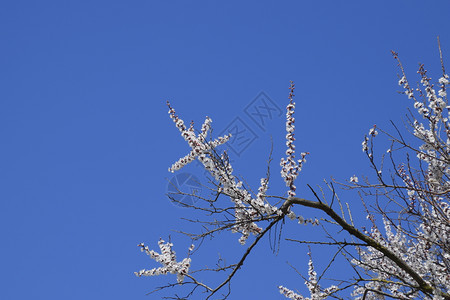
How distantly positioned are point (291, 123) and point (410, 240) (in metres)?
4.69

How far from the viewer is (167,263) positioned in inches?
289

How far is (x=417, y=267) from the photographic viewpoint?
25.2 feet

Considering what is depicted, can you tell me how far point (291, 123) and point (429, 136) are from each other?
93.8 inches

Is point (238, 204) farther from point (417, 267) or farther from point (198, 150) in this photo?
point (417, 267)

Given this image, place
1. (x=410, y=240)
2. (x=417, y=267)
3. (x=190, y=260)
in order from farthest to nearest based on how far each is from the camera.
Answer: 1. (x=410, y=240)
2. (x=417, y=267)
3. (x=190, y=260)

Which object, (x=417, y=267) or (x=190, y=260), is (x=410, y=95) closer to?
(x=417, y=267)

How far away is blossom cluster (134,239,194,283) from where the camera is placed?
7.14 meters

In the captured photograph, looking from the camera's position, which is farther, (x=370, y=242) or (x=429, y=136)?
(x=429, y=136)

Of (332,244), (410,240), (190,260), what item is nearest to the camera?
(332,244)

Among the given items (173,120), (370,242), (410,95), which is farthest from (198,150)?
(410,95)

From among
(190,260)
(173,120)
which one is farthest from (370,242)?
(173,120)

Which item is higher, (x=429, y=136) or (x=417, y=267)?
(x=429, y=136)

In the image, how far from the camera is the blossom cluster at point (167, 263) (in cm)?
714

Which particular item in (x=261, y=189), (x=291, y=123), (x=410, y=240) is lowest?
(x=410, y=240)
